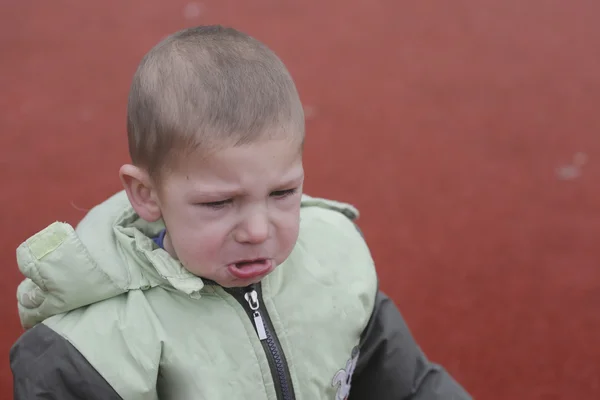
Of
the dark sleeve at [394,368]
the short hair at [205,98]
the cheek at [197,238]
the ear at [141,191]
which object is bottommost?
the dark sleeve at [394,368]

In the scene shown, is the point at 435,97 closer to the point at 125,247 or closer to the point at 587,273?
the point at 587,273

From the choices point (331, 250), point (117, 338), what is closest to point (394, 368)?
point (331, 250)

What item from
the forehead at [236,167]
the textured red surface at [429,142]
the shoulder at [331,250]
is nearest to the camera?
the forehead at [236,167]

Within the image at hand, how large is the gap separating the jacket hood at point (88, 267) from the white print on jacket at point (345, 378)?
243mm

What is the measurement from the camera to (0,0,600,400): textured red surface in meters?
1.96

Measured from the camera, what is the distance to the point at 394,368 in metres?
1.12

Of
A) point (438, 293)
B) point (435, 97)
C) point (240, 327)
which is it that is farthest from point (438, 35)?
point (240, 327)

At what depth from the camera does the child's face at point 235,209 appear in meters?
0.89

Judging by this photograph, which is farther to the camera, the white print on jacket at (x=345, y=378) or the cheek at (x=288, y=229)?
→ the white print on jacket at (x=345, y=378)

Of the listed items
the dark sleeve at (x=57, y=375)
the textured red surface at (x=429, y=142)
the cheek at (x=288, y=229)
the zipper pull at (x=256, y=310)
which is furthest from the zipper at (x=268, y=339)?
the textured red surface at (x=429, y=142)

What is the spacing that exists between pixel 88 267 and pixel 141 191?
0.12 meters

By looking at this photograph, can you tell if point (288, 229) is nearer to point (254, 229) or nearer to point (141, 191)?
point (254, 229)

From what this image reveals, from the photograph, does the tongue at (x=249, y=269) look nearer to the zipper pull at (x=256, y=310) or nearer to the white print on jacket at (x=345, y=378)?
the zipper pull at (x=256, y=310)

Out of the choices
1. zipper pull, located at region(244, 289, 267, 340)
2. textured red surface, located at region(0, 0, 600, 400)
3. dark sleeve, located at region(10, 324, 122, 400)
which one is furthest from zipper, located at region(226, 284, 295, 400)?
textured red surface, located at region(0, 0, 600, 400)
